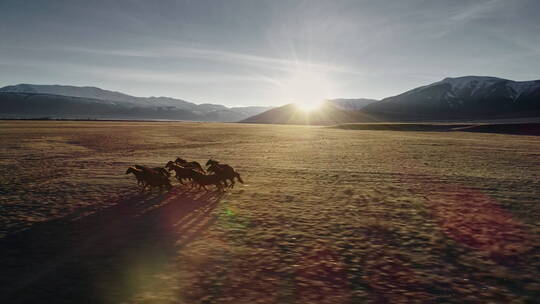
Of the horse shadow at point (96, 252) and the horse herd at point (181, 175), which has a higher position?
the horse herd at point (181, 175)

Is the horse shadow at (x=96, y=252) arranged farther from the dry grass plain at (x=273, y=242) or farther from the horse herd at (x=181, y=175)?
the horse herd at (x=181, y=175)

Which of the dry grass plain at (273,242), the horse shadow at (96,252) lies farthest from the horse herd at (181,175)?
the horse shadow at (96,252)

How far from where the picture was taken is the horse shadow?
5855 millimetres

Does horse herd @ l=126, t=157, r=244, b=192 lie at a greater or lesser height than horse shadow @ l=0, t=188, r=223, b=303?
greater

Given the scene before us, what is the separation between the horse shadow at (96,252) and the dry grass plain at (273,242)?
0.03 meters

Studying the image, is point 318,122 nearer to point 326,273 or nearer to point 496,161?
point 496,161

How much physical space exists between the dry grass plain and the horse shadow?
34 mm

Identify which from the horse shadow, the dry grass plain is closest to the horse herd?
the dry grass plain

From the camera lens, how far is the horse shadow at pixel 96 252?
19.2ft

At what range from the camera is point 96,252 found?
7.53 metres

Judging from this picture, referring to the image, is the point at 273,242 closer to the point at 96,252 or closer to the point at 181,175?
the point at 96,252

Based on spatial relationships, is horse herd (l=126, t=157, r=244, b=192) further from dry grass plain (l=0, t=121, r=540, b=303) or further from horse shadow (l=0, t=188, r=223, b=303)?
horse shadow (l=0, t=188, r=223, b=303)

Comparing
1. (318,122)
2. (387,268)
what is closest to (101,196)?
(387,268)

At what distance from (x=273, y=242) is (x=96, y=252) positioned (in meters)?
4.31
